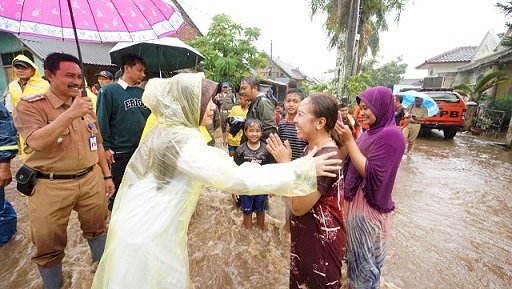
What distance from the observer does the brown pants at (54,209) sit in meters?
1.98

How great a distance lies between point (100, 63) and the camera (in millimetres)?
10398

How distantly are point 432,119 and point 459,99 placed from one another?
1.11 m

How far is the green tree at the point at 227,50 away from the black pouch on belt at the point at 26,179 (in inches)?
464

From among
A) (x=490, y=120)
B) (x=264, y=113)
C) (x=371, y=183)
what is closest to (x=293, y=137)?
(x=264, y=113)

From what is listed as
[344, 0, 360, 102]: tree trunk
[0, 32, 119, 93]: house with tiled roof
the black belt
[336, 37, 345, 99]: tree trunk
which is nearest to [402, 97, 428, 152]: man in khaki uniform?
[336, 37, 345, 99]: tree trunk

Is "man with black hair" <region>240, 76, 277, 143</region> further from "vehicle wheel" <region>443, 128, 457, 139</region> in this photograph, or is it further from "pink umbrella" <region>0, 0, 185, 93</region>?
"vehicle wheel" <region>443, 128, 457, 139</region>

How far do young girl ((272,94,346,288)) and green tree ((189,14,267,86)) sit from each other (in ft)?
39.8

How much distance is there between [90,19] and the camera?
224cm

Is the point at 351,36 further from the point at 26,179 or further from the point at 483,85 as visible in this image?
the point at 26,179

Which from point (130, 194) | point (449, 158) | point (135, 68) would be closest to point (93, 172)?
point (130, 194)

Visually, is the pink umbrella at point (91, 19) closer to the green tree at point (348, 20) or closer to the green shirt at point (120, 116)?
the green shirt at point (120, 116)

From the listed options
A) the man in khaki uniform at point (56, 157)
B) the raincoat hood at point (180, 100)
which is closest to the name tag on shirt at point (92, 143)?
the man in khaki uniform at point (56, 157)

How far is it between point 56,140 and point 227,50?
12.7 metres

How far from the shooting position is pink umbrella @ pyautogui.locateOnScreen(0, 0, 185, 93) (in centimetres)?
204
